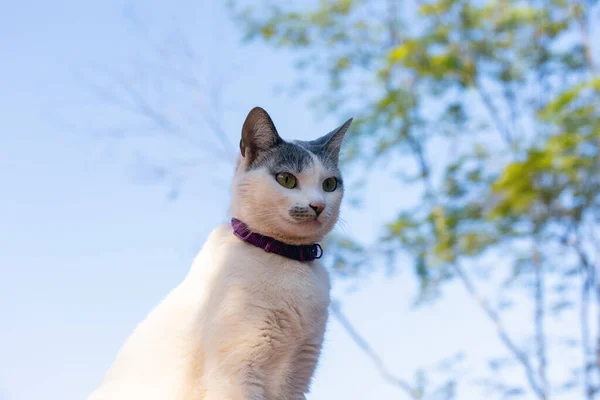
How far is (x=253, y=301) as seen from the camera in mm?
1111

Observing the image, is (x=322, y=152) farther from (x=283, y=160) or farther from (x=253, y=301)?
(x=253, y=301)

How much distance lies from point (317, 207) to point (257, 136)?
0.21m

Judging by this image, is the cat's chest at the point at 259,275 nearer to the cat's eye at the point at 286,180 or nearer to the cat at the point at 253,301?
the cat at the point at 253,301

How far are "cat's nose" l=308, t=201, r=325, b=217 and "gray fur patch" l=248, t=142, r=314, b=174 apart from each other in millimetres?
94

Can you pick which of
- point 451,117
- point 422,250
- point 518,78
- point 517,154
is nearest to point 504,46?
point 518,78

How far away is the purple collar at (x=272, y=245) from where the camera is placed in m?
1.21

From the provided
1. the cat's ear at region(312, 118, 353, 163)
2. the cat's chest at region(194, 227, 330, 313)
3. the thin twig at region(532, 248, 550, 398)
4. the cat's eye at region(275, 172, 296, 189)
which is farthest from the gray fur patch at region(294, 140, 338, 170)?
the thin twig at region(532, 248, 550, 398)

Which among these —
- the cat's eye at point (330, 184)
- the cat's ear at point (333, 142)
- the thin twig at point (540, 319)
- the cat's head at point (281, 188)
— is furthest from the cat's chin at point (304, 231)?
the thin twig at point (540, 319)

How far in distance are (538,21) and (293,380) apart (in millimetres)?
4762

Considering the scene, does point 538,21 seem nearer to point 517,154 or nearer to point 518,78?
point 518,78

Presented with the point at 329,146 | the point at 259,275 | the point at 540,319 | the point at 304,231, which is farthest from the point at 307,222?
the point at 540,319

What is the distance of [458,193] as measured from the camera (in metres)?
5.12

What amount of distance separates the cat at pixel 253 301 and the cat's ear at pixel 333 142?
7 centimetres

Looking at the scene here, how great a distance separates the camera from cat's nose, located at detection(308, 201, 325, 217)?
1.19m
